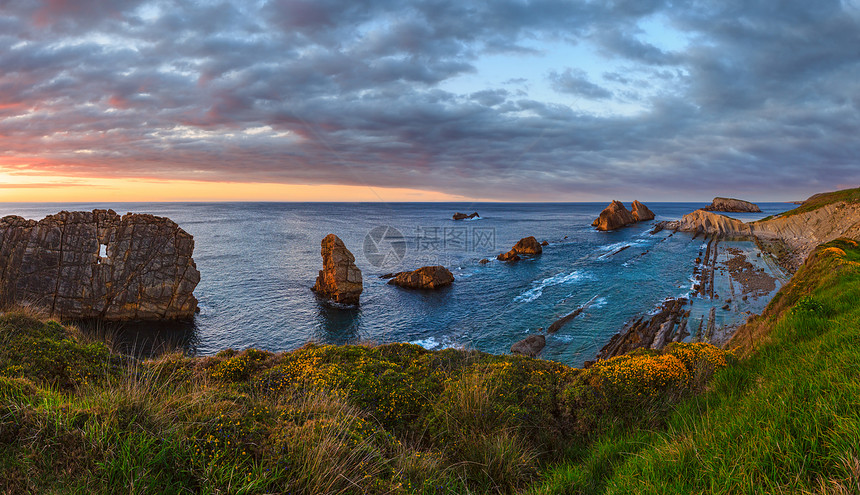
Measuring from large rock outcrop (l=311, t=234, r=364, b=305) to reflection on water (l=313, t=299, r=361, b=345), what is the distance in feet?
4.15

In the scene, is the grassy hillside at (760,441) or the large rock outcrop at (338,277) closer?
the grassy hillside at (760,441)

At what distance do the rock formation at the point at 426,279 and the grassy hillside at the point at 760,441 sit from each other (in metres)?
37.3

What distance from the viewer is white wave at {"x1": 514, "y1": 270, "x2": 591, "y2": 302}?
127ft

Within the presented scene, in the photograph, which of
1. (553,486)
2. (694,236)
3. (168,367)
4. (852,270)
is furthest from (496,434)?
(694,236)

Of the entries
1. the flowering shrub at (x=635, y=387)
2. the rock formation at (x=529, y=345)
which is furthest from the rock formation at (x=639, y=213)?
the flowering shrub at (x=635, y=387)

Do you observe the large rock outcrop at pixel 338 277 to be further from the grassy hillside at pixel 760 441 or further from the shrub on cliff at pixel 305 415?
the grassy hillside at pixel 760 441

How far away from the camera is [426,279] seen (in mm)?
43625

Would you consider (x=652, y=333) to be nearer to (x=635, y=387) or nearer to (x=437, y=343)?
(x=437, y=343)

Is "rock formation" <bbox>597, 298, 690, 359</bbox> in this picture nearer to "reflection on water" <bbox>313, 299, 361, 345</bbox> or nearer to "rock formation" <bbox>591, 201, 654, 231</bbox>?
"reflection on water" <bbox>313, 299, 361, 345</bbox>

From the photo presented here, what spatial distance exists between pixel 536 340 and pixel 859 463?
80.9 feet

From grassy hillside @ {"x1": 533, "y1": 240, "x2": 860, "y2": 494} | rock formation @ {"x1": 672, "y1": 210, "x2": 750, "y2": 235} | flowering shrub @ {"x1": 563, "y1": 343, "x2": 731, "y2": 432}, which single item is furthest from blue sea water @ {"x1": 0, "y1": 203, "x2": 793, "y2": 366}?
rock formation @ {"x1": 672, "y1": 210, "x2": 750, "y2": 235}

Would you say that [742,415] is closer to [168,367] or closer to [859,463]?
[859,463]

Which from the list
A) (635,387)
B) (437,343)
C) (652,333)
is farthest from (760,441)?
(652,333)

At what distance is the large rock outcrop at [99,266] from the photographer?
31047 mm
